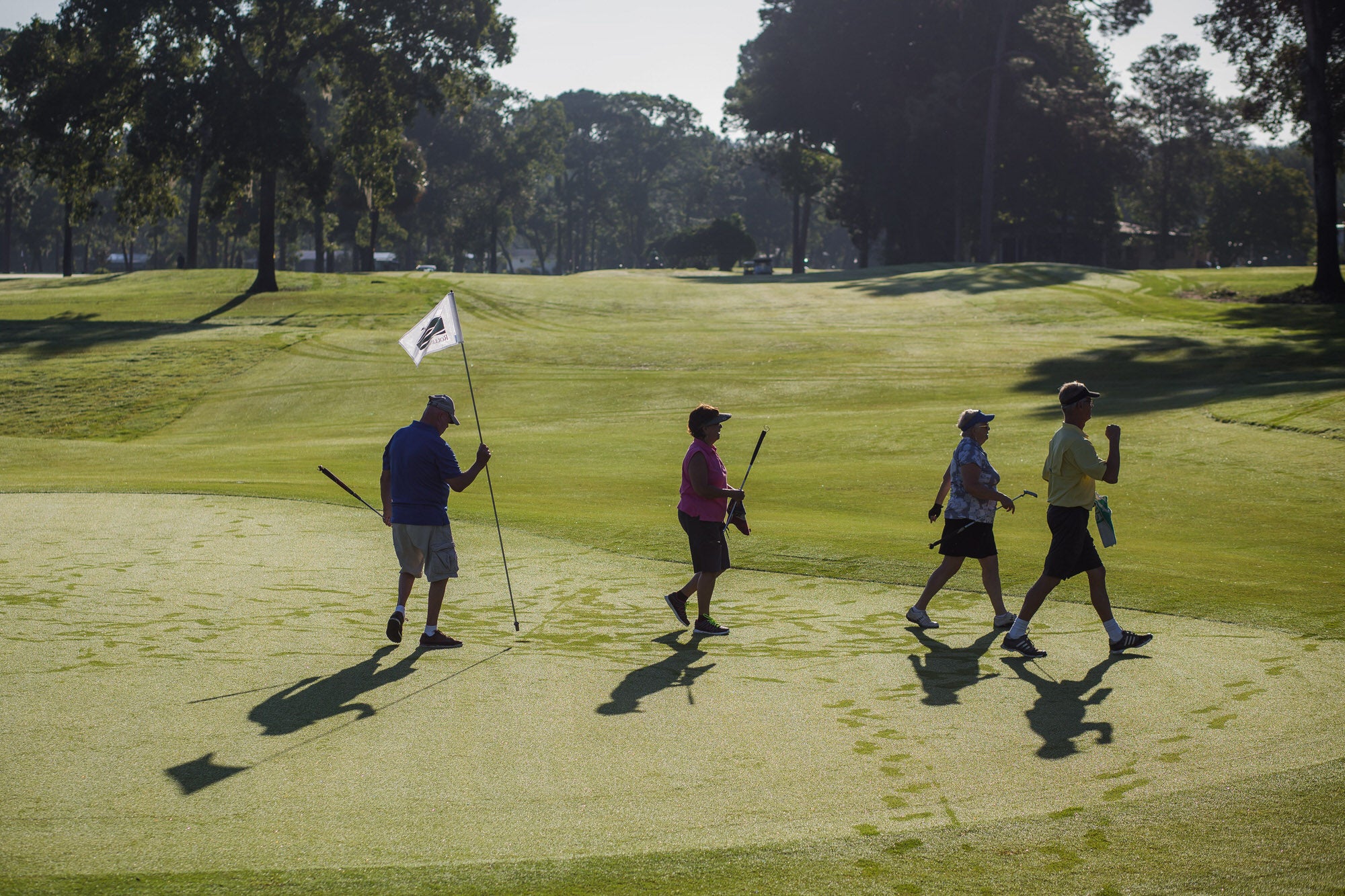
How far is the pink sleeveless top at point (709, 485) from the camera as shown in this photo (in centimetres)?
1029

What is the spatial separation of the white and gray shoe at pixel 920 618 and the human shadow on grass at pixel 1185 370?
642 inches

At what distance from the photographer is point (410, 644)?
10305 millimetres

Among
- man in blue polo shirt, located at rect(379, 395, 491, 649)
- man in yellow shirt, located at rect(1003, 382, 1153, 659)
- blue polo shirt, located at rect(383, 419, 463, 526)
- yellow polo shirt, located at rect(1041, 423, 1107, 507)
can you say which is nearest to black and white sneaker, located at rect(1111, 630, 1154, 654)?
man in yellow shirt, located at rect(1003, 382, 1153, 659)

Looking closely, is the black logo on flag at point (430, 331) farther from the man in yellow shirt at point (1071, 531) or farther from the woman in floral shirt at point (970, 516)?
the man in yellow shirt at point (1071, 531)

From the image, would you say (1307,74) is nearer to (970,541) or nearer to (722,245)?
(970,541)

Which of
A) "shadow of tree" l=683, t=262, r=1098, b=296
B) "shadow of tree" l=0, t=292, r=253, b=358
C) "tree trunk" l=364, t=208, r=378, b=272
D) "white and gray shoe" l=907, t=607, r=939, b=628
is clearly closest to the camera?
"white and gray shoe" l=907, t=607, r=939, b=628

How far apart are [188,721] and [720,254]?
97.2 meters

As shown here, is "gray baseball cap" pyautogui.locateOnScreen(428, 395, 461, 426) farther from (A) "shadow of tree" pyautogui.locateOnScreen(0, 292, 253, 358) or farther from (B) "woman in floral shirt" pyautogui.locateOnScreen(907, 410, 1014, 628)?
(A) "shadow of tree" pyautogui.locateOnScreen(0, 292, 253, 358)

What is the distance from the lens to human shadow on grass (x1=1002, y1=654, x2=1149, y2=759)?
25.1 ft

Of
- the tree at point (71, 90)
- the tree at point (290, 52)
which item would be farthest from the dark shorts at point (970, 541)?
the tree at point (71, 90)

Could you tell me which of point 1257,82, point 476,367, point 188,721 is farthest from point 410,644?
point 1257,82

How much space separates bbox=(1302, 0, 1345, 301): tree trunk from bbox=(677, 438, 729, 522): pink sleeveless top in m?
42.0

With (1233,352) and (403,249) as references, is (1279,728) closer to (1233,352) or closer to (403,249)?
(1233,352)

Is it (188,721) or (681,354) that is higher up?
(681,354)
